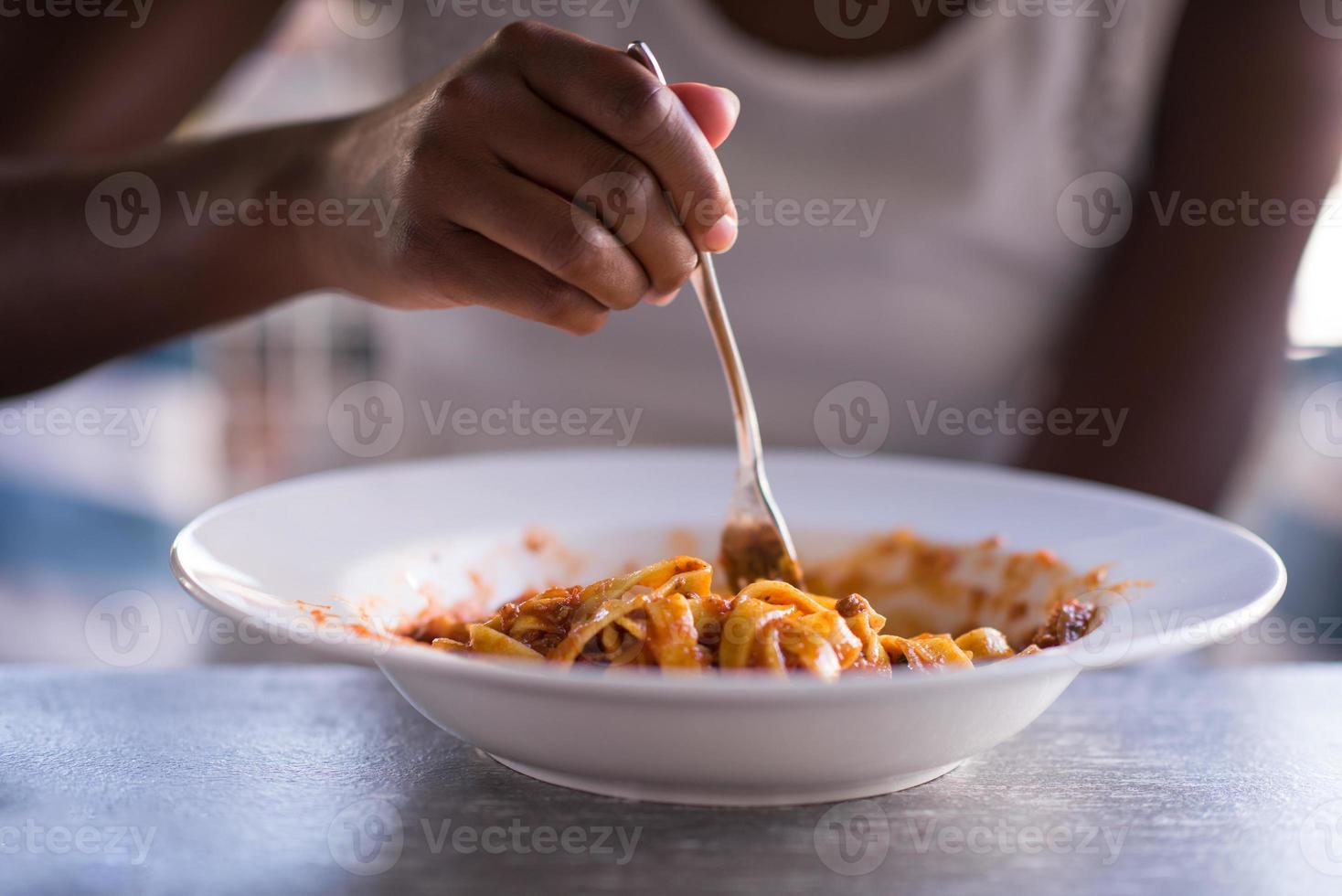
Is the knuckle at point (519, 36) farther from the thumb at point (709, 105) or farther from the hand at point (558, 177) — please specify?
the thumb at point (709, 105)

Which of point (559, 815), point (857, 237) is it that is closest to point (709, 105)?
point (559, 815)

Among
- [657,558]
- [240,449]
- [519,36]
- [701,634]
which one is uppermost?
[519,36]

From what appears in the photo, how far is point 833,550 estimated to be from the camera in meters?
1.20

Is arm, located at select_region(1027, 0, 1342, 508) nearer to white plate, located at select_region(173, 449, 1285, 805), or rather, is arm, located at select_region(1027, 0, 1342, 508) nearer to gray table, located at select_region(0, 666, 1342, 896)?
white plate, located at select_region(173, 449, 1285, 805)

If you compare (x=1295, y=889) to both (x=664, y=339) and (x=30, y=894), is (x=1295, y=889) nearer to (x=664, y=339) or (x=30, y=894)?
(x=30, y=894)

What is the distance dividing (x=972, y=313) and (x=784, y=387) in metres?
0.31

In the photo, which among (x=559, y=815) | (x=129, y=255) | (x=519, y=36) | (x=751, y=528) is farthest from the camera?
(x=129, y=255)

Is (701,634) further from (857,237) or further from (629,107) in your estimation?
(857,237)

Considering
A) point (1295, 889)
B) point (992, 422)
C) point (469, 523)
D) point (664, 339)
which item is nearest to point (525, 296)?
point (469, 523)

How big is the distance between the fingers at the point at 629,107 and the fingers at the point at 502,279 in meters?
0.12

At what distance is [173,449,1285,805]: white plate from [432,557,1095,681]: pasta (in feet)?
0.26

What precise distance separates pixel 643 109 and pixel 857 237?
0.91m

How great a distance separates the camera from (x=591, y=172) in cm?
85

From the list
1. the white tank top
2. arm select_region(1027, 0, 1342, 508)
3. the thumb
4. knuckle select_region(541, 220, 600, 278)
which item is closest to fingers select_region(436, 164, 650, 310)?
knuckle select_region(541, 220, 600, 278)
